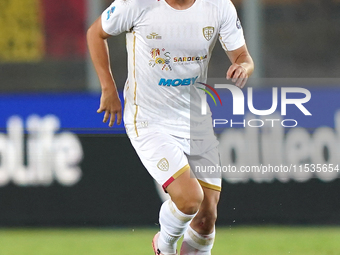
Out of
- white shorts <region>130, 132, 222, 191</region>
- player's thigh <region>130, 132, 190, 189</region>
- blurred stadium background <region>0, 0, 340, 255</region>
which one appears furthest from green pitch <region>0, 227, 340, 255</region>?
player's thigh <region>130, 132, 190, 189</region>

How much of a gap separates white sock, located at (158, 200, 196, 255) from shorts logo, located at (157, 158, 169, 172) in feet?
0.72

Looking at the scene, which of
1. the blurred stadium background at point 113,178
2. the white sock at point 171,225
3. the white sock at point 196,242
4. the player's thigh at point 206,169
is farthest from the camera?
the blurred stadium background at point 113,178

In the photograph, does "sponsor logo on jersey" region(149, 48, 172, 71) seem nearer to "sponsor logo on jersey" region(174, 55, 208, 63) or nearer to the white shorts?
"sponsor logo on jersey" region(174, 55, 208, 63)

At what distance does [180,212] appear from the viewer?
3.78 meters

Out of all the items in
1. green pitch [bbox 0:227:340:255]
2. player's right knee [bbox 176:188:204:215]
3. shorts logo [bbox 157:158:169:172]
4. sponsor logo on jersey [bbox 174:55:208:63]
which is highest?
sponsor logo on jersey [bbox 174:55:208:63]

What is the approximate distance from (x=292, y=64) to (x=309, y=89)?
2.64 ft

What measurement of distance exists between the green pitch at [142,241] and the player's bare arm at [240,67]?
182 cm

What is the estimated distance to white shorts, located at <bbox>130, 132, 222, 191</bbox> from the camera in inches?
150

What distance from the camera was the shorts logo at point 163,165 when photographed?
3799 mm

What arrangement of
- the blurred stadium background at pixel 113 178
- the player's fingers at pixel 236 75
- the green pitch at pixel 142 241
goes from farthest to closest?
the blurred stadium background at pixel 113 178, the green pitch at pixel 142 241, the player's fingers at pixel 236 75

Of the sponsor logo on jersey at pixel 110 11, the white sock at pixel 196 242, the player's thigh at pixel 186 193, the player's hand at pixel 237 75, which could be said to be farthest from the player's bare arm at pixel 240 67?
the white sock at pixel 196 242

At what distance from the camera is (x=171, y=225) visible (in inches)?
153

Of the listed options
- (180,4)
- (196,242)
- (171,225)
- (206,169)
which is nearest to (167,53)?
(180,4)

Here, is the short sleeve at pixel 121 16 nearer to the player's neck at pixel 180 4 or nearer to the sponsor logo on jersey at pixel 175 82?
the player's neck at pixel 180 4
